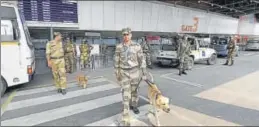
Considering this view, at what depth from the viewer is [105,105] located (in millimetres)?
6191

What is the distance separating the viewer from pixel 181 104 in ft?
21.2

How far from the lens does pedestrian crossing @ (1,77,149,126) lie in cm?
511

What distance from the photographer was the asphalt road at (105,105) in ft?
17.2

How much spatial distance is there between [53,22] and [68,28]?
3.04 ft

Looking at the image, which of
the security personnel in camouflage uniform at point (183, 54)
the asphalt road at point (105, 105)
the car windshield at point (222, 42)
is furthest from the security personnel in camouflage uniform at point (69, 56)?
the car windshield at point (222, 42)

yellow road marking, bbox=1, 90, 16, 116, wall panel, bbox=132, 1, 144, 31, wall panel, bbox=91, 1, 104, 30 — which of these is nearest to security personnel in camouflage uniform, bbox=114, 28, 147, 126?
yellow road marking, bbox=1, 90, 16, 116

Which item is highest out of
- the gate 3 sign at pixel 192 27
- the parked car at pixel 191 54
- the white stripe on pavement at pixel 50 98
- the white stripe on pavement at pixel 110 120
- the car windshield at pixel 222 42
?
the gate 3 sign at pixel 192 27

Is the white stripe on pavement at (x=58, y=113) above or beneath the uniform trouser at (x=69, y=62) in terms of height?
beneath

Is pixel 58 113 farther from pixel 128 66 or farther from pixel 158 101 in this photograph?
pixel 158 101

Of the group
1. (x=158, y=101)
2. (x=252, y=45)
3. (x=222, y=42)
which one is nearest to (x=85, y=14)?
(x=158, y=101)

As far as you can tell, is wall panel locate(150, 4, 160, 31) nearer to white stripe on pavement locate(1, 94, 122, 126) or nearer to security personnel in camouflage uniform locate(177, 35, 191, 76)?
security personnel in camouflage uniform locate(177, 35, 191, 76)

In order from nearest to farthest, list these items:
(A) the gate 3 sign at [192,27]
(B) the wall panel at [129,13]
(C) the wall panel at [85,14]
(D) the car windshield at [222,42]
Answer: (C) the wall panel at [85,14]
(B) the wall panel at [129,13]
(A) the gate 3 sign at [192,27]
(D) the car windshield at [222,42]

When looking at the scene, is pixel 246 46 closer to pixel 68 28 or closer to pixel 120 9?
pixel 120 9

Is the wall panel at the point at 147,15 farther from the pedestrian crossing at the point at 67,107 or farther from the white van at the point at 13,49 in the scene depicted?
the white van at the point at 13,49
